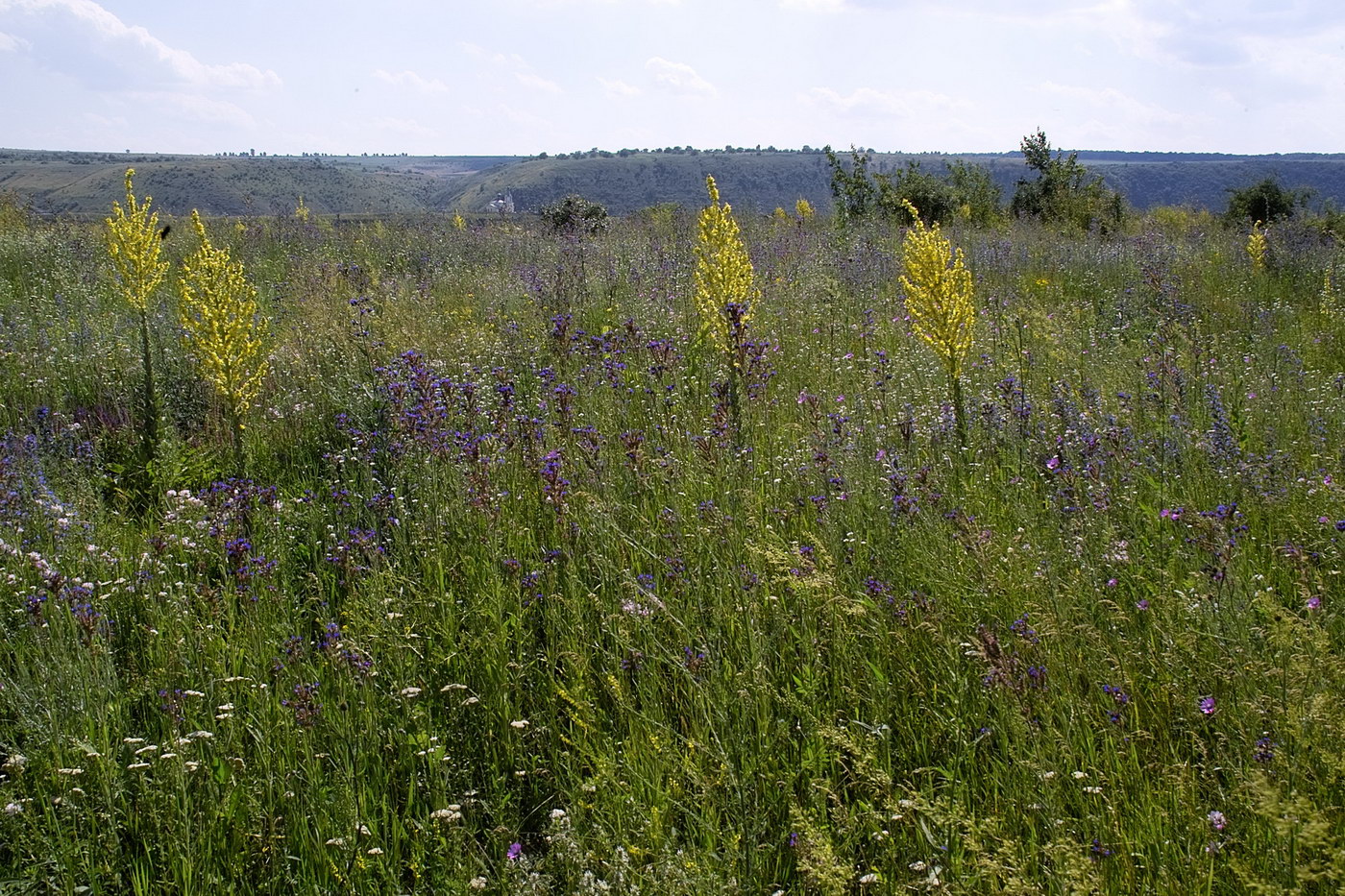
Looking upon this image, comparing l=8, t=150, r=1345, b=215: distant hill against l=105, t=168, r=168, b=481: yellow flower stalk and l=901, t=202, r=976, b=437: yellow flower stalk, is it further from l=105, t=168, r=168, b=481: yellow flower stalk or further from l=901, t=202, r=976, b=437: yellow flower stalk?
l=901, t=202, r=976, b=437: yellow flower stalk

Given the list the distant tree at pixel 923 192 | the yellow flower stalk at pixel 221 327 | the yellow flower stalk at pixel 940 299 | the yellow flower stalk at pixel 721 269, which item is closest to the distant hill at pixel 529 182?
the distant tree at pixel 923 192

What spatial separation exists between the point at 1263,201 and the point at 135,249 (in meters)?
29.4

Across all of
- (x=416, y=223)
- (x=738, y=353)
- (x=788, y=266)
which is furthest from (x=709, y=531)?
(x=416, y=223)

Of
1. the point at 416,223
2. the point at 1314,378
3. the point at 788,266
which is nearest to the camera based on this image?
the point at 1314,378

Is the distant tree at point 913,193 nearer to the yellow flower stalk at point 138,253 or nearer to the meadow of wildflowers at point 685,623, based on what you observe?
the meadow of wildflowers at point 685,623

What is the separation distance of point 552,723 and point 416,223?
51.9ft

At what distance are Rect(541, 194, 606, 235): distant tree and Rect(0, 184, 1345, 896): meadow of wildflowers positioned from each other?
9.65 metres

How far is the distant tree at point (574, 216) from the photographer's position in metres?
15.1

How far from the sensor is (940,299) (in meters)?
4.43

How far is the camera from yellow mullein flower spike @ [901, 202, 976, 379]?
14.4 feet

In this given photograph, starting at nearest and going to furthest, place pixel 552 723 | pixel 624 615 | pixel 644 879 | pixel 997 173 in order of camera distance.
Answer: pixel 644 879 → pixel 552 723 → pixel 624 615 → pixel 997 173

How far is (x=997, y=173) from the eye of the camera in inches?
4892

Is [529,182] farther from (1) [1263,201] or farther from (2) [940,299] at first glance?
(2) [940,299]

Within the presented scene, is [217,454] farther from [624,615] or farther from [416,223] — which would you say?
[416,223]
